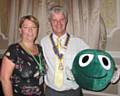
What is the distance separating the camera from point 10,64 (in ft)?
4.84

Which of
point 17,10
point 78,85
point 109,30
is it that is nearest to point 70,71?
point 78,85

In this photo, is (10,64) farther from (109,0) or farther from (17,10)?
(17,10)

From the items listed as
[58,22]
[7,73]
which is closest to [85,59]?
[58,22]

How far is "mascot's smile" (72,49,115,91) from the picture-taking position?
1477mm

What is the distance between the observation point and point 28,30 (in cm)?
155

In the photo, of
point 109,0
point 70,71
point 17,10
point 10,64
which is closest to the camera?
point 10,64

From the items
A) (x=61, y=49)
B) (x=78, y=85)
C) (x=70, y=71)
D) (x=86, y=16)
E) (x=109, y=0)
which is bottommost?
(x=78, y=85)

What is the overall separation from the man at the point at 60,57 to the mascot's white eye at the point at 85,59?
0.11m

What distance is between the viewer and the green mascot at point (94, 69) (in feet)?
4.84

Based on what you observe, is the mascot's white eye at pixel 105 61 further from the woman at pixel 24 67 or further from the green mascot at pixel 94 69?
the woman at pixel 24 67

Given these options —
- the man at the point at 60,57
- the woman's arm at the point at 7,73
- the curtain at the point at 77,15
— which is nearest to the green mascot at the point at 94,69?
the man at the point at 60,57


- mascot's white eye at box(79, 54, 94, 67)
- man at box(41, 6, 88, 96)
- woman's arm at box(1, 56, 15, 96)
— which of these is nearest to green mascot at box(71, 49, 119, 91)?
mascot's white eye at box(79, 54, 94, 67)

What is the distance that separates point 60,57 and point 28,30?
29 centimetres

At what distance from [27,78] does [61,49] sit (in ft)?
1.06
